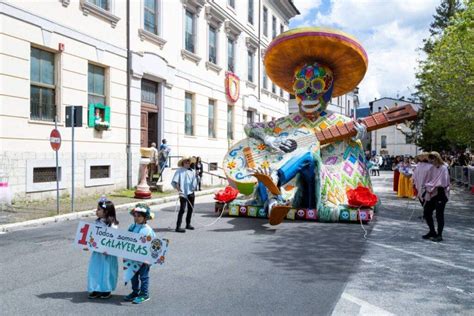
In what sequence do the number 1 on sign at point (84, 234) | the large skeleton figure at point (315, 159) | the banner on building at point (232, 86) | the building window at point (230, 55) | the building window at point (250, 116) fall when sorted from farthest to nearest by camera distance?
the building window at point (250, 116), the building window at point (230, 55), the banner on building at point (232, 86), the large skeleton figure at point (315, 159), the number 1 on sign at point (84, 234)

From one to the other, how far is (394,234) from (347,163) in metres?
2.11

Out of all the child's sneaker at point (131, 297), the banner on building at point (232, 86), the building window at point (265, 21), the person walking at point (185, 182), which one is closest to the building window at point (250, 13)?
the building window at point (265, 21)

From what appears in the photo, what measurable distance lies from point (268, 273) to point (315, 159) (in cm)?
405

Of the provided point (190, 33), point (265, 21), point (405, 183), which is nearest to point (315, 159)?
point (405, 183)

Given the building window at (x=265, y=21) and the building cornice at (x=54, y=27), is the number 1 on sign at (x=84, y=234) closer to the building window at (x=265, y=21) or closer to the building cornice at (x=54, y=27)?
the building cornice at (x=54, y=27)

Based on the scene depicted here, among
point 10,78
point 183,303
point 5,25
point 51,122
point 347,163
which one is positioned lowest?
point 183,303

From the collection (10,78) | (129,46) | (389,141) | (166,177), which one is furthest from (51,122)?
(389,141)

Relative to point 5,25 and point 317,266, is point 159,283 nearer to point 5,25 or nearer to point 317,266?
point 317,266

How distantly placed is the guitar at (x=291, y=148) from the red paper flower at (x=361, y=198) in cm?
120

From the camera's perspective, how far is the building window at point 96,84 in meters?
14.3

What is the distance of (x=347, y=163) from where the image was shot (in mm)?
10109

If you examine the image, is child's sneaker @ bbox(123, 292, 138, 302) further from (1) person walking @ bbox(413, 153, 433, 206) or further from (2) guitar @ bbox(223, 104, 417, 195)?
(1) person walking @ bbox(413, 153, 433, 206)

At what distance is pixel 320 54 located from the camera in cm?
1026

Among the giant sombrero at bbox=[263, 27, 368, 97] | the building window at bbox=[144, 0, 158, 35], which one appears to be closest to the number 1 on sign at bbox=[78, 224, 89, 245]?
the giant sombrero at bbox=[263, 27, 368, 97]
